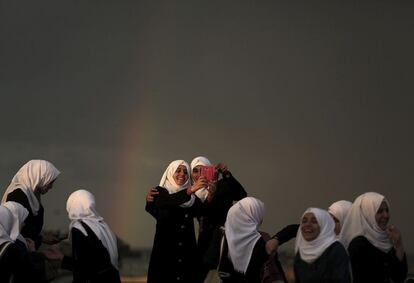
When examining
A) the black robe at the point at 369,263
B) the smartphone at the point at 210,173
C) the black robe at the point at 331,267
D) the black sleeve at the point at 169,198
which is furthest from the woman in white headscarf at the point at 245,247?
the smartphone at the point at 210,173

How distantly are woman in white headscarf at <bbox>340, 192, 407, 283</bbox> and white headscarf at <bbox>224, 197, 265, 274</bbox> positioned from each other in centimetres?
77

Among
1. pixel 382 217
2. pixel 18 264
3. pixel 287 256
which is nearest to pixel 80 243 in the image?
pixel 18 264

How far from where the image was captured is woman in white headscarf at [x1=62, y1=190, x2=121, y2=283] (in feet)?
19.0

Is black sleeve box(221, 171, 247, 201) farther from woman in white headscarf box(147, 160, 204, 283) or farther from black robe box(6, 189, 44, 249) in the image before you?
black robe box(6, 189, 44, 249)

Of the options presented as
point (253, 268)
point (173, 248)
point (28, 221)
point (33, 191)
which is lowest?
point (173, 248)

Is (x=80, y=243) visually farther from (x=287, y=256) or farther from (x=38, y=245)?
(x=287, y=256)

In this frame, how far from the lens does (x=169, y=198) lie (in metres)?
6.52

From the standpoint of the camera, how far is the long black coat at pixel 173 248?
6602 millimetres

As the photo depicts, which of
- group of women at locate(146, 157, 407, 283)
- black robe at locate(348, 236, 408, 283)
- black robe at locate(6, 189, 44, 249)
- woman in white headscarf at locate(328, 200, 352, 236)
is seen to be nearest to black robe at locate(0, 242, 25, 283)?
black robe at locate(6, 189, 44, 249)

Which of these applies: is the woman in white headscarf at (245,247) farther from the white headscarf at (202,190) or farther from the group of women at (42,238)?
the white headscarf at (202,190)

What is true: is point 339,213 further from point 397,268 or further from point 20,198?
point 20,198

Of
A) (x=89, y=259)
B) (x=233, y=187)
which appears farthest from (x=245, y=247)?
(x=233, y=187)

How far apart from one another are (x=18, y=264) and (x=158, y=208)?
1.68 metres

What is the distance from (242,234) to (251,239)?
0.26 feet
